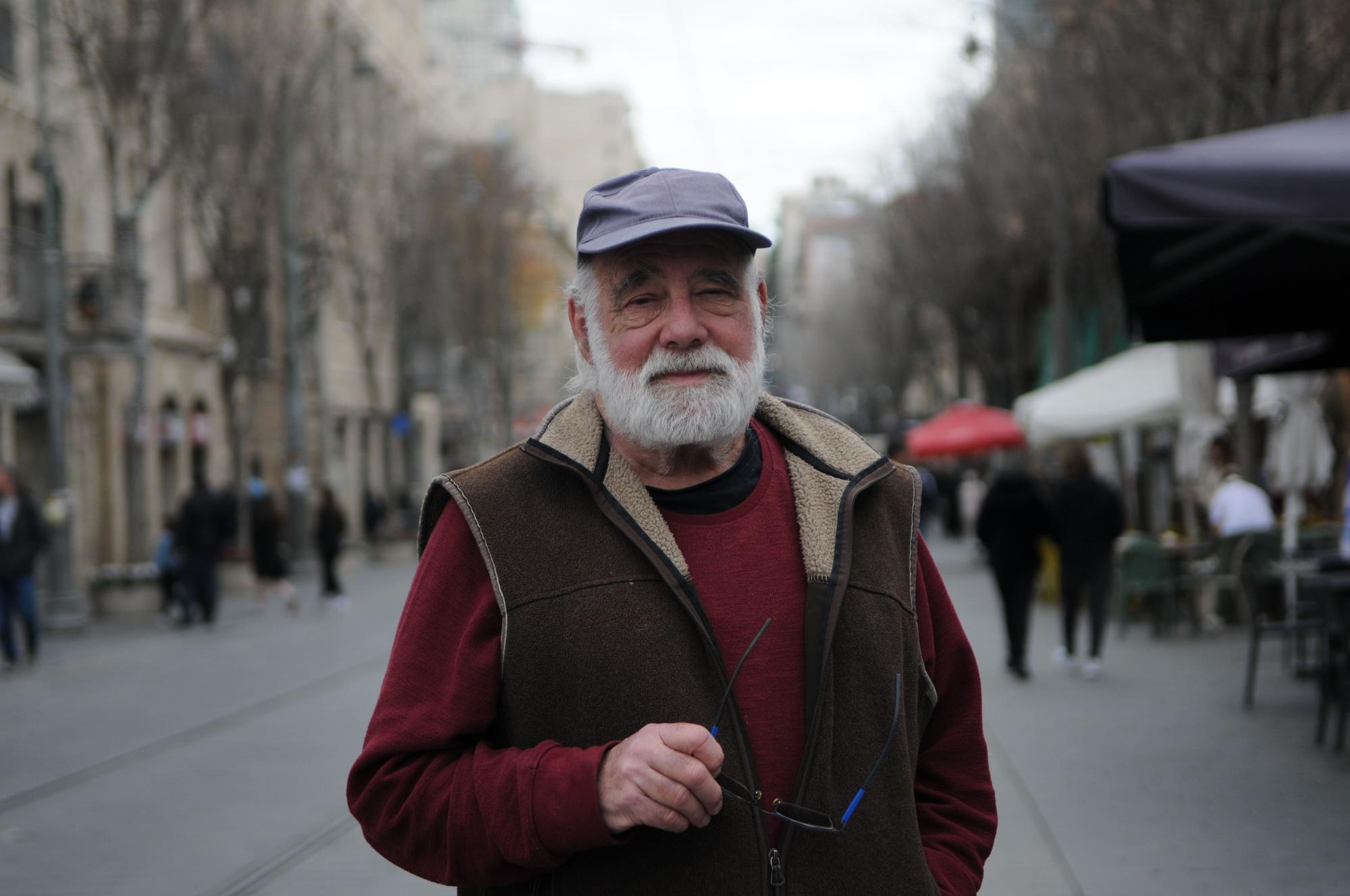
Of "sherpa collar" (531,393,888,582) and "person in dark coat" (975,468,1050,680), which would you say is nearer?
"sherpa collar" (531,393,888,582)

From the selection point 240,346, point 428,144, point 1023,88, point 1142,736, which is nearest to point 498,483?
point 1142,736

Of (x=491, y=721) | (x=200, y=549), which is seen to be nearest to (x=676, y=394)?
(x=491, y=721)

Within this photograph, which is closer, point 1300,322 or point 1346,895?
point 1346,895

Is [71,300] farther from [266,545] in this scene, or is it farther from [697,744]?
[697,744]

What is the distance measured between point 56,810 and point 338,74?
26852 mm

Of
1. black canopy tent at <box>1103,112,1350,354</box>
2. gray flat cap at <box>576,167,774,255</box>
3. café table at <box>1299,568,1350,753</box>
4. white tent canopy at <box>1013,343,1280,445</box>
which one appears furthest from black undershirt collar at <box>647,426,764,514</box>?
white tent canopy at <box>1013,343,1280,445</box>

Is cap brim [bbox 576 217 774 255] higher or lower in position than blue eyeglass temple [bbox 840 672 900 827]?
higher

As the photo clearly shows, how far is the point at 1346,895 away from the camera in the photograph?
591 centimetres

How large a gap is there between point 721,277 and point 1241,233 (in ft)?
20.5

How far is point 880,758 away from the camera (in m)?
2.27

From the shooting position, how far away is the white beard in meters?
2.36

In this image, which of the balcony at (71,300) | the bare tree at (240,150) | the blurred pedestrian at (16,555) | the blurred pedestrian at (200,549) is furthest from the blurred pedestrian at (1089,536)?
the bare tree at (240,150)

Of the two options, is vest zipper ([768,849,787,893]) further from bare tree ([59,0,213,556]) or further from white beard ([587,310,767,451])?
bare tree ([59,0,213,556])

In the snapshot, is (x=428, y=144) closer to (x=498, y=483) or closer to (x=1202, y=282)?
(x=1202, y=282)
